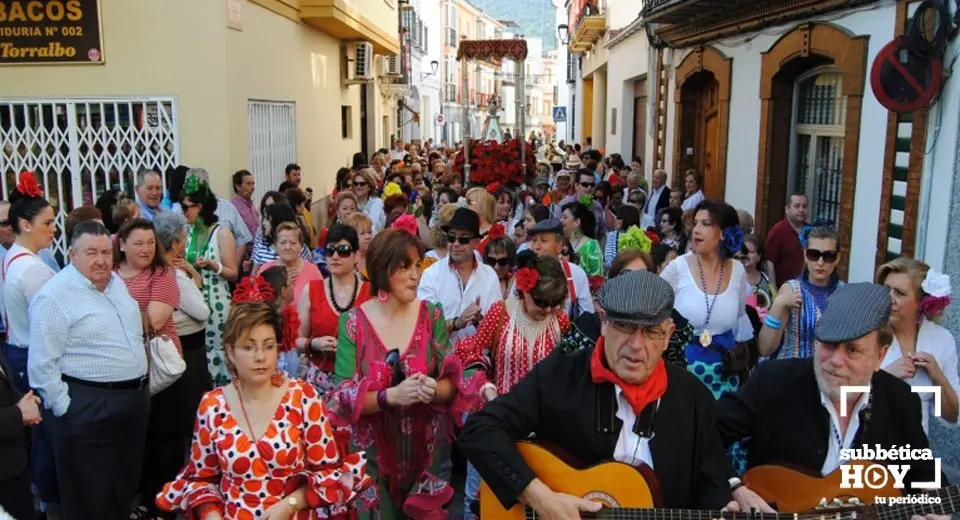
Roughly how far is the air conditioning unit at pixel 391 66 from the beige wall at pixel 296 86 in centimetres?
552

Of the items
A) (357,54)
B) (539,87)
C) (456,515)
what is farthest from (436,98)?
(456,515)

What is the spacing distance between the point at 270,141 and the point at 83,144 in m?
2.39

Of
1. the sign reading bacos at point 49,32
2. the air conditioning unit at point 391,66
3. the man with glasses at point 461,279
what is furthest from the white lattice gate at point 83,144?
the air conditioning unit at point 391,66

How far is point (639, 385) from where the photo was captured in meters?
2.64

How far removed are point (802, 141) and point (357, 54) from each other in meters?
9.08

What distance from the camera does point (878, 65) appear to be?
19.4 ft

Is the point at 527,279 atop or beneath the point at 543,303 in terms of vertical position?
atop

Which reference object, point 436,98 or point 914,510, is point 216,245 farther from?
point 436,98

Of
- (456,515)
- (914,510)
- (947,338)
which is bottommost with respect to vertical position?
(456,515)

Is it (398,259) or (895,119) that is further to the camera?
(895,119)

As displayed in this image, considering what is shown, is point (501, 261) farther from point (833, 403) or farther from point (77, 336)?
point (833, 403)

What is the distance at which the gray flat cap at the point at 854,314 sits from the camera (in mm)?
2760

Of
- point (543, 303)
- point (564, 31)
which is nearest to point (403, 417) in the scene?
point (543, 303)

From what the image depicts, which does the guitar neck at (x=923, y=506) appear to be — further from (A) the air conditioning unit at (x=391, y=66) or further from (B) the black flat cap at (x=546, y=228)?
(A) the air conditioning unit at (x=391, y=66)
